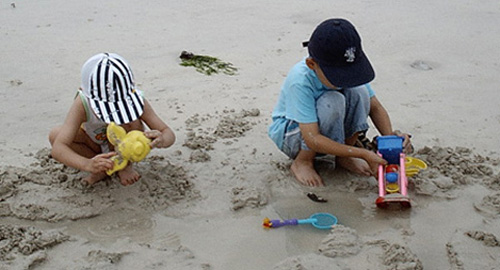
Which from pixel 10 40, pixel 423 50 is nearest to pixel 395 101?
pixel 423 50

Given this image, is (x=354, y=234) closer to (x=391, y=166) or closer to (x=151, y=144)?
(x=391, y=166)

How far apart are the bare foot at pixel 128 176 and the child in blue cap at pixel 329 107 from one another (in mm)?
707

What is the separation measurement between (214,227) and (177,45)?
2363mm

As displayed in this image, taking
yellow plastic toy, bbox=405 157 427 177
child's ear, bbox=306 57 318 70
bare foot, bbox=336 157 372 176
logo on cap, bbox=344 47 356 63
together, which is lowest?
bare foot, bbox=336 157 372 176

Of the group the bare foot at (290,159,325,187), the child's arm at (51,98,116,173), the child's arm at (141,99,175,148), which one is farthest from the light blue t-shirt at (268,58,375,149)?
Answer: the child's arm at (51,98,116,173)

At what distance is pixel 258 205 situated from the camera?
2.70m

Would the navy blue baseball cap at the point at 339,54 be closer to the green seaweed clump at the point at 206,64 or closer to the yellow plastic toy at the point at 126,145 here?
the yellow plastic toy at the point at 126,145

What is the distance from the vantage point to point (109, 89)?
2551 mm

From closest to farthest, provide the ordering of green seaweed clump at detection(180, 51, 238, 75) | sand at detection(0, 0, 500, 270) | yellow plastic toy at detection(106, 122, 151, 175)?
sand at detection(0, 0, 500, 270) < yellow plastic toy at detection(106, 122, 151, 175) < green seaweed clump at detection(180, 51, 238, 75)

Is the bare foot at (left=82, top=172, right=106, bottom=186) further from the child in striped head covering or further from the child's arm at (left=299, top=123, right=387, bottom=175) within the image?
the child's arm at (left=299, top=123, right=387, bottom=175)

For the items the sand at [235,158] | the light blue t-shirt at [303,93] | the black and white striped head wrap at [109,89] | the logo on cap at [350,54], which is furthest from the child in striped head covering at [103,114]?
the logo on cap at [350,54]

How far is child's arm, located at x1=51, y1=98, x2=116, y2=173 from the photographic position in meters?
2.55

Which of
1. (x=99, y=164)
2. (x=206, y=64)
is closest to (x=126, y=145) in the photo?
(x=99, y=164)

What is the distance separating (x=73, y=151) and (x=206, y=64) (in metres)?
1.76
